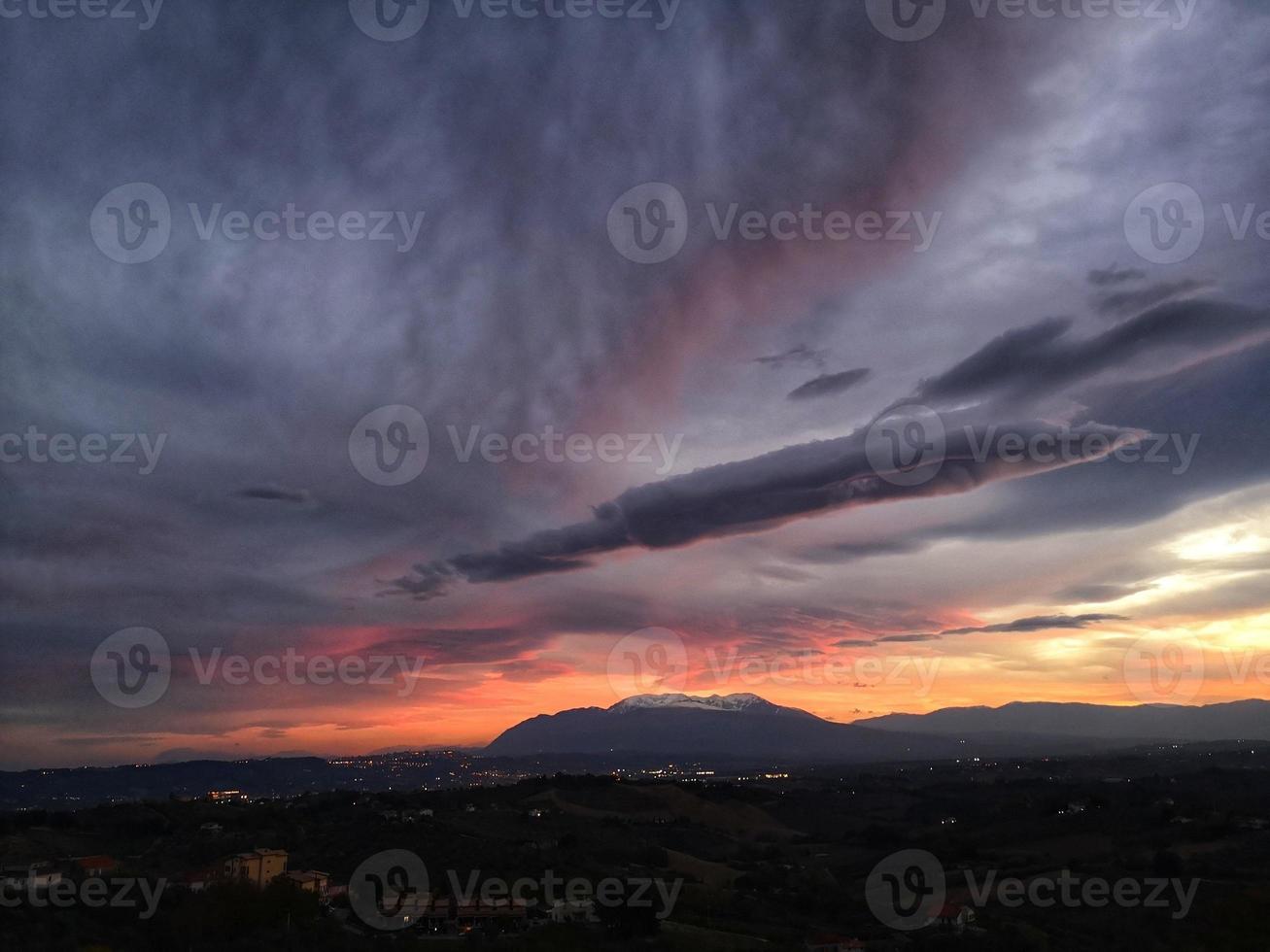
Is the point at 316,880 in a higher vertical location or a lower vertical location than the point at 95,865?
lower

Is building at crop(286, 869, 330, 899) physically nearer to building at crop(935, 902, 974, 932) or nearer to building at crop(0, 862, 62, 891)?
building at crop(0, 862, 62, 891)

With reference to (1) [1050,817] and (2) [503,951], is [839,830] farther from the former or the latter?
(2) [503,951]

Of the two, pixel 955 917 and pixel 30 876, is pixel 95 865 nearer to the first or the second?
pixel 30 876

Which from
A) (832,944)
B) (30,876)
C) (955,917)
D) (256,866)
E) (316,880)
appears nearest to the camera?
(832,944)

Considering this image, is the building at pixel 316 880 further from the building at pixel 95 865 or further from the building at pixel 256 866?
the building at pixel 95 865

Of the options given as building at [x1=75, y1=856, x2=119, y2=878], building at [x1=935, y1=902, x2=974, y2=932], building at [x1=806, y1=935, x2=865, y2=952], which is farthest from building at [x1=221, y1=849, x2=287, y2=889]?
building at [x1=935, y1=902, x2=974, y2=932]

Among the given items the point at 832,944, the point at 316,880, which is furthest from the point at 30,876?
the point at 832,944

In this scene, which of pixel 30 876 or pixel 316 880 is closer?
pixel 30 876

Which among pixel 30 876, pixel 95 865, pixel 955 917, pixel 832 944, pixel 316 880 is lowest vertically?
pixel 955 917
